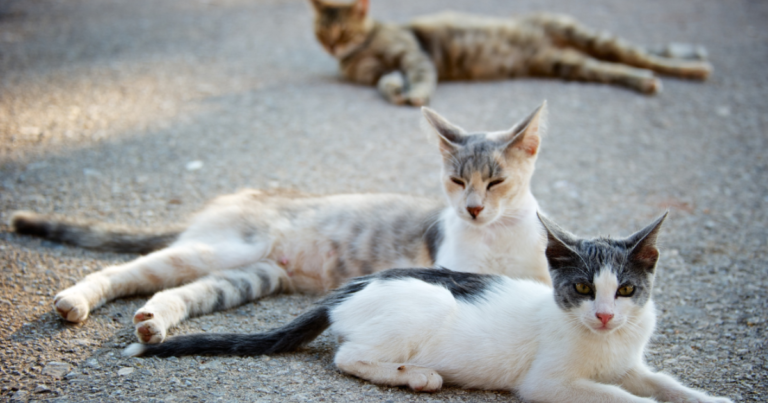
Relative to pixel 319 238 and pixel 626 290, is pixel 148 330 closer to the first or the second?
pixel 319 238

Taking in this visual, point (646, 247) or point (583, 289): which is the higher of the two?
point (646, 247)

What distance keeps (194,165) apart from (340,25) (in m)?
2.70

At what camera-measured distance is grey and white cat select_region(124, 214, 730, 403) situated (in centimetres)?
241

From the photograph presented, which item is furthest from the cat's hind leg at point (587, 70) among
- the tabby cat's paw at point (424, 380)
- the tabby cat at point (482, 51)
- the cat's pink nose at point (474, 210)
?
the tabby cat's paw at point (424, 380)

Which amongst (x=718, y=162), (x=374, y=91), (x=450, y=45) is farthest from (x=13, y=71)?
(x=718, y=162)

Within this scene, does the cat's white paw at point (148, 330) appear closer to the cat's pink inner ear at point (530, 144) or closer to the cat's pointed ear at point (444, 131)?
the cat's pointed ear at point (444, 131)

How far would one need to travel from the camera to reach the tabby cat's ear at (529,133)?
3176 mm

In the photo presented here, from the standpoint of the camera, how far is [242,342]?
2.75 m

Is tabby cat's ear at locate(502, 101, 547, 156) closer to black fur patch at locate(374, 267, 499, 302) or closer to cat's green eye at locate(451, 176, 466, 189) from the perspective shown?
cat's green eye at locate(451, 176, 466, 189)

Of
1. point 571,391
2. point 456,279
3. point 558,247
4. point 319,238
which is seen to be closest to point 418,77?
point 319,238

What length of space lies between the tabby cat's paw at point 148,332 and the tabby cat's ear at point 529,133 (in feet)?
6.76

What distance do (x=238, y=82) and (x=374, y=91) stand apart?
1.64 m

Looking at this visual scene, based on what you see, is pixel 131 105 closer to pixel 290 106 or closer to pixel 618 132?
pixel 290 106

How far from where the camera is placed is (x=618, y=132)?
5961 millimetres
